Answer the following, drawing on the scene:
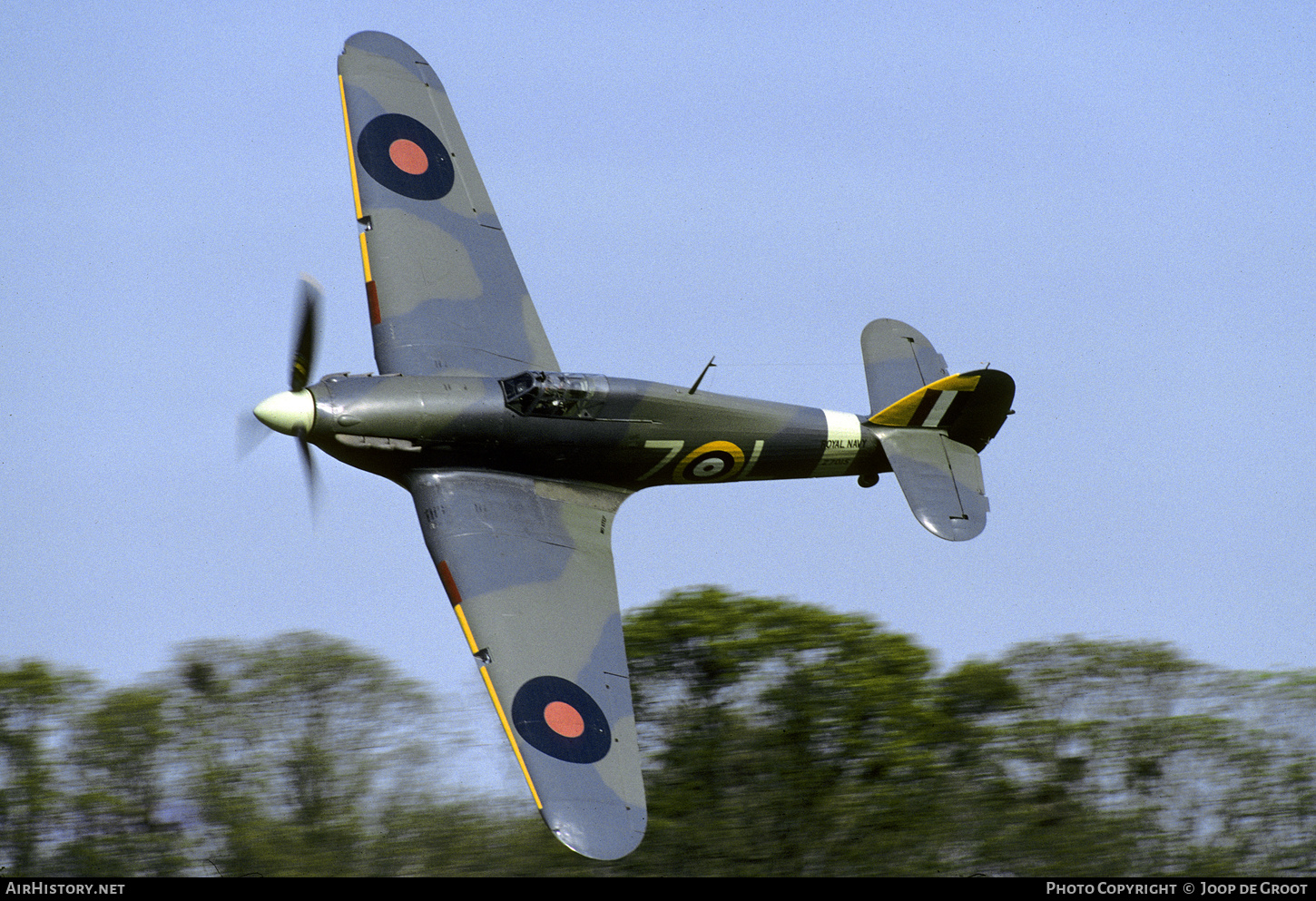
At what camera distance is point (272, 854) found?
16.4 m

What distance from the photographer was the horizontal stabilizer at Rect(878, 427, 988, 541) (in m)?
16.9

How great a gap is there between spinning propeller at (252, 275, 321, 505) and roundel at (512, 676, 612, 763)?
148 inches

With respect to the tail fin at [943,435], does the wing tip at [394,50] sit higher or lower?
higher

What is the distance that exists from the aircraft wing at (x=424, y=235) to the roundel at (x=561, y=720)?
441 cm

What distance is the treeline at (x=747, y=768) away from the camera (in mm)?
16688

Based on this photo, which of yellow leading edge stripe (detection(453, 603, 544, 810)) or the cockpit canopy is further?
the cockpit canopy

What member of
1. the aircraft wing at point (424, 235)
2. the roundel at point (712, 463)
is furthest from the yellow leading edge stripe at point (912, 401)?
the aircraft wing at point (424, 235)

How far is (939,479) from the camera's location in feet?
57.0

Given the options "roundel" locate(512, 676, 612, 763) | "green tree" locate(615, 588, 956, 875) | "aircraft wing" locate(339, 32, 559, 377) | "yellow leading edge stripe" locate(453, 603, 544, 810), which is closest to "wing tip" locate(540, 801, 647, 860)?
"yellow leading edge stripe" locate(453, 603, 544, 810)

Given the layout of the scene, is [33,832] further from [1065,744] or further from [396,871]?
[1065,744]

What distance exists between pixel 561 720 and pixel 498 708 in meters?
0.67

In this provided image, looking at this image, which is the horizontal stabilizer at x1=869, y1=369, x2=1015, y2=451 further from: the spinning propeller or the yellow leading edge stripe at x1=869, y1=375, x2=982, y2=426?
the spinning propeller

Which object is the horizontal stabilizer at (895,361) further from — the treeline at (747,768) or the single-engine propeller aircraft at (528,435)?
the treeline at (747,768)

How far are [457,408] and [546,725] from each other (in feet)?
13.1
